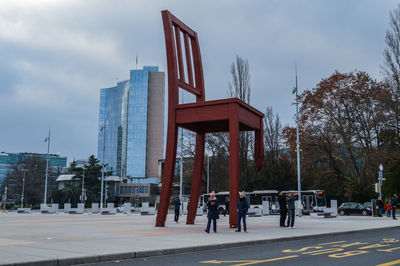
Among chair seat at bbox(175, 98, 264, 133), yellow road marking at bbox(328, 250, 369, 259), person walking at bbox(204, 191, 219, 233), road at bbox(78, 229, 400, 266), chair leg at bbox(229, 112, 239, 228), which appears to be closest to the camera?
road at bbox(78, 229, 400, 266)

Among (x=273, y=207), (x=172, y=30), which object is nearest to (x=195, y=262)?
(x=172, y=30)

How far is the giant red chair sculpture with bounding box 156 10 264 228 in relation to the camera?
14023 mm

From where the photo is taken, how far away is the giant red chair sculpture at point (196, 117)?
1402 cm

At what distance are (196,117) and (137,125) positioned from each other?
4348 inches

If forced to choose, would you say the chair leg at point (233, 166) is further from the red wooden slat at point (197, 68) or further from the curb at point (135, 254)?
the red wooden slat at point (197, 68)

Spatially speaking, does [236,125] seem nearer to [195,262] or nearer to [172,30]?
[172,30]

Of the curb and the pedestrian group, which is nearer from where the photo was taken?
the curb

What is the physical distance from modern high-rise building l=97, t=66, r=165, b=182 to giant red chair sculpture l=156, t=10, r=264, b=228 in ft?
352

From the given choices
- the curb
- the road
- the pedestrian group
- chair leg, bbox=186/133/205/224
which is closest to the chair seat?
chair leg, bbox=186/133/205/224

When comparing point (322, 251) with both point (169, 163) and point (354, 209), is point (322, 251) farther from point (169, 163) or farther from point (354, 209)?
point (354, 209)

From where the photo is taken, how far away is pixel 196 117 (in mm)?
14352

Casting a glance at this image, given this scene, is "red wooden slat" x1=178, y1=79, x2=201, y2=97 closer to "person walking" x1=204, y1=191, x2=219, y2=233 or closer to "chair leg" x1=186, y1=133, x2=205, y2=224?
"chair leg" x1=186, y1=133, x2=205, y2=224

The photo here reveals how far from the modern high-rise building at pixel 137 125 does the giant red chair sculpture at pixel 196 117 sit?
107 meters

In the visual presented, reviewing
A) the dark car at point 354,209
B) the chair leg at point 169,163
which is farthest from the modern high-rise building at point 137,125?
the chair leg at point 169,163
